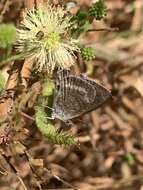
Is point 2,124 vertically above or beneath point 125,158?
above

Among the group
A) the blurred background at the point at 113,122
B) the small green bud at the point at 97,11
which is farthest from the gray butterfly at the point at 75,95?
the blurred background at the point at 113,122

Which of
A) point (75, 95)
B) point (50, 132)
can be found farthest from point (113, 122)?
point (50, 132)

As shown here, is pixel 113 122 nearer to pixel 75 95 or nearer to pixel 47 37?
pixel 75 95

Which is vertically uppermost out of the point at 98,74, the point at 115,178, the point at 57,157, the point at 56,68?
the point at 56,68

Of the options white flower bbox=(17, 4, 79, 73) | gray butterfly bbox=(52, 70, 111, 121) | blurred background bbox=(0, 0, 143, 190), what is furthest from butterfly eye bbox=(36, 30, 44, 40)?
blurred background bbox=(0, 0, 143, 190)

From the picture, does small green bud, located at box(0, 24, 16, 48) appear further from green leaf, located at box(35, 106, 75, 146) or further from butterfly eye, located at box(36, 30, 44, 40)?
green leaf, located at box(35, 106, 75, 146)

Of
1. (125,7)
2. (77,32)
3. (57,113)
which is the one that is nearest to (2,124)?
(57,113)

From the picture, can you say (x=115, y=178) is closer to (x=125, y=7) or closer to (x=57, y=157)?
(x=57, y=157)
